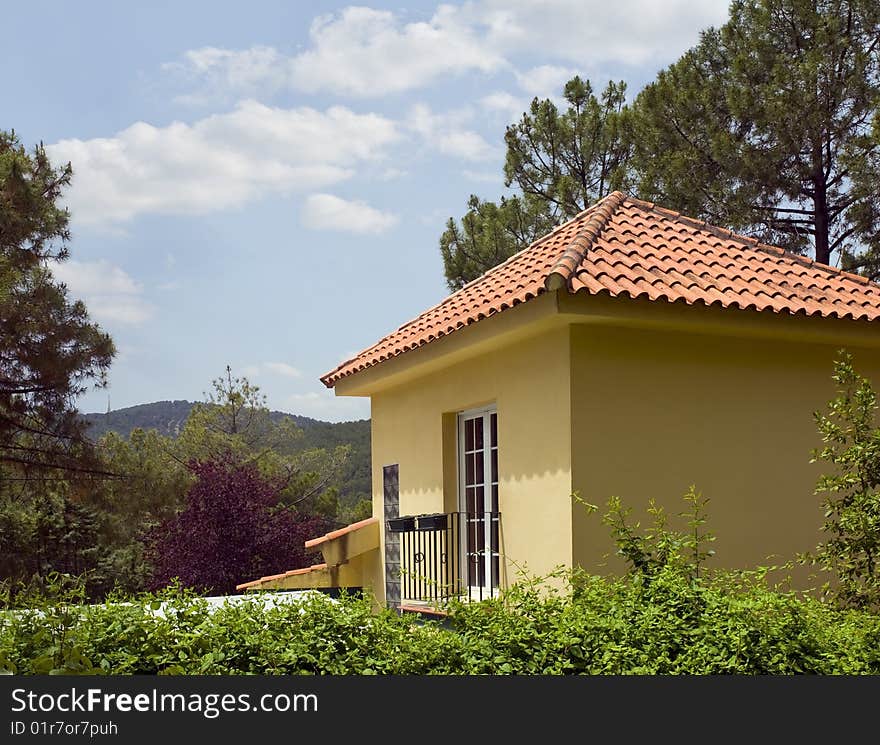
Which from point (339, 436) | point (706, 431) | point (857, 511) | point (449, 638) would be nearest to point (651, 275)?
point (706, 431)

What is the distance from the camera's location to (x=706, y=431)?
977 cm

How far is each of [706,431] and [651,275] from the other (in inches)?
64.2

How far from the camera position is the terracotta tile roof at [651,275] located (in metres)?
9.12

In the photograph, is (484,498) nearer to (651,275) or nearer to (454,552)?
(454,552)

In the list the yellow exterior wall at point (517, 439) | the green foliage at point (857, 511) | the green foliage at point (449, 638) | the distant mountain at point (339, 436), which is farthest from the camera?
the distant mountain at point (339, 436)

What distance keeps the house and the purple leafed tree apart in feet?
46.2

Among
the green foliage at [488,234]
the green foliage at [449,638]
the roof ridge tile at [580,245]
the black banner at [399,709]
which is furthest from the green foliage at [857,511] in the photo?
the green foliage at [488,234]

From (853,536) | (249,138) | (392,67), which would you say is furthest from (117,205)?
(853,536)

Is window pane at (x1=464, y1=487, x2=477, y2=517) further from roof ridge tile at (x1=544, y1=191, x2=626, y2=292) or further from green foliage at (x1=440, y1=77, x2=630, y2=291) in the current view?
green foliage at (x1=440, y1=77, x2=630, y2=291)

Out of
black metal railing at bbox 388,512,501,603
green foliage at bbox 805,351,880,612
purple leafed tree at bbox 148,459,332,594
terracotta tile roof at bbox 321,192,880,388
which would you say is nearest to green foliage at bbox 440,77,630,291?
purple leafed tree at bbox 148,459,332,594

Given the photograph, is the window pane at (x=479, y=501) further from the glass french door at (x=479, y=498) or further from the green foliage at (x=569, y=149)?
the green foliage at (x=569, y=149)

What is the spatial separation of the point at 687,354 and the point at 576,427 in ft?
4.92

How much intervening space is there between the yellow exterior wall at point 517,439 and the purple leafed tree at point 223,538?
1355 cm

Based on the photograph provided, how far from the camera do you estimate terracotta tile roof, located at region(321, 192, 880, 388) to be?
9117 millimetres
